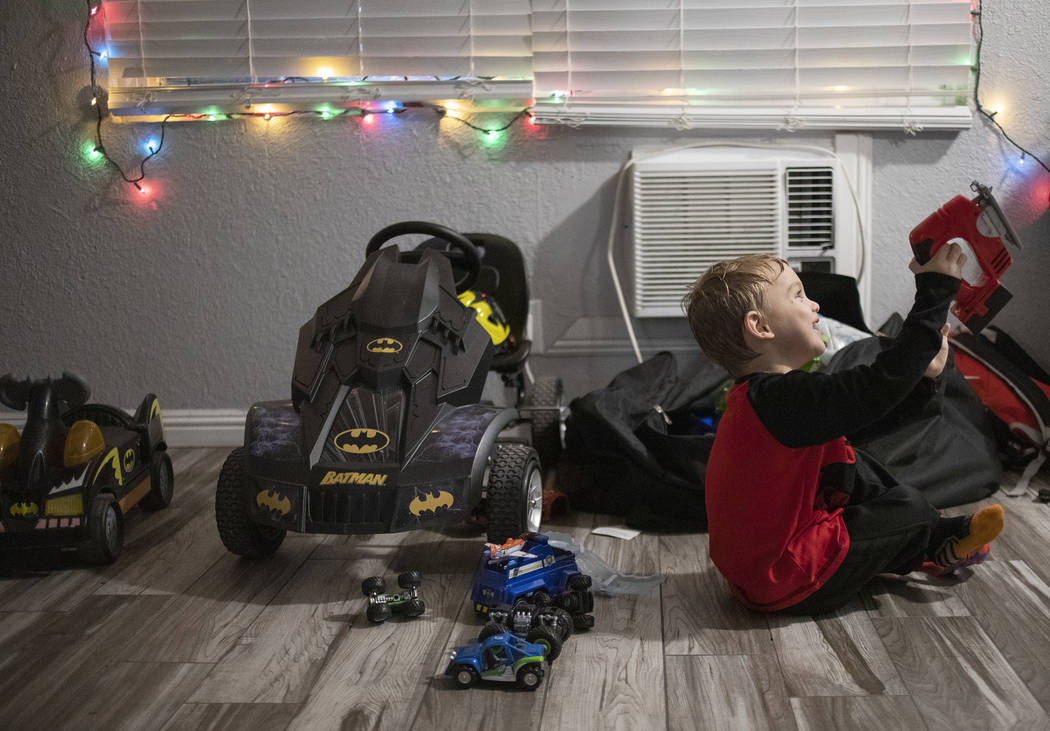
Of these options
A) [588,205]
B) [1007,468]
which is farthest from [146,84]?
[1007,468]

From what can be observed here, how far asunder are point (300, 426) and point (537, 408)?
2.89 feet

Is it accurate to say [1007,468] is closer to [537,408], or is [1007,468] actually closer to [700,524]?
[700,524]

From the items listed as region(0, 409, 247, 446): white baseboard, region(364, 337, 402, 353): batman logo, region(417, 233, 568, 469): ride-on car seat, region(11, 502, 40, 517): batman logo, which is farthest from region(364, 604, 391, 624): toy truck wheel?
region(0, 409, 247, 446): white baseboard

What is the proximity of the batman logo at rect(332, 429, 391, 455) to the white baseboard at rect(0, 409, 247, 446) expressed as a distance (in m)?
1.43

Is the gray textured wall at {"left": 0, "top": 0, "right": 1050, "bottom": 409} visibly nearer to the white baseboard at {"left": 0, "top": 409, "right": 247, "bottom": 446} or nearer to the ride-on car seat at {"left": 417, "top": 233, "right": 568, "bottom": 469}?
the white baseboard at {"left": 0, "top": 409, "right": 247, "bottom": 446}

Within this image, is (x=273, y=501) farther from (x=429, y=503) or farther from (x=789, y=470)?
(x=789, y=470)

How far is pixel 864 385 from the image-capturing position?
1806 mm

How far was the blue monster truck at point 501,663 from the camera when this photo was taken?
1791mm

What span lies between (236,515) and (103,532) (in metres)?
0.32

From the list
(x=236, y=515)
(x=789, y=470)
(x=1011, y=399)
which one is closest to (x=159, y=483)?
(x=236, y=515)

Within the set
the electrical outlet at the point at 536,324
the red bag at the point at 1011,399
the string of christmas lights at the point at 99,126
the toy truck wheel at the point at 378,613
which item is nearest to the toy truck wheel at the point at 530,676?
the toy truck wheel at the point at 378,613

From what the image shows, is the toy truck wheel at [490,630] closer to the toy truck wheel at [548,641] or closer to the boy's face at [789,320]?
the toy truck wheel at [548,641]

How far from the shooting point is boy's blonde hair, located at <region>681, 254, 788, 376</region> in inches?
77.7

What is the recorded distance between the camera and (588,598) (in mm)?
2074
